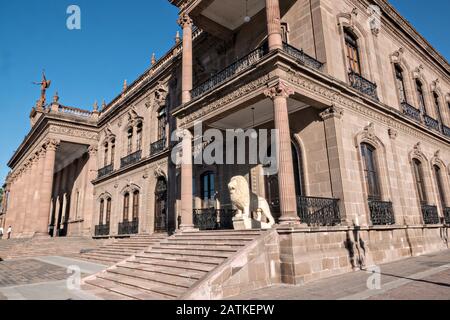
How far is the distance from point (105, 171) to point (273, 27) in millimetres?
19594

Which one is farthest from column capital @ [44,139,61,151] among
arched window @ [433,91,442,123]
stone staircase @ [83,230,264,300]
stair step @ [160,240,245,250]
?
arched window @ [433,91,442,123]

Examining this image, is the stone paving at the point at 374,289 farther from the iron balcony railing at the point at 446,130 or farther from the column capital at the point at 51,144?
the column capital at the point at 51,144

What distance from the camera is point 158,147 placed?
18375 mm

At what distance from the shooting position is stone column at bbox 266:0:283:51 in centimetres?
905

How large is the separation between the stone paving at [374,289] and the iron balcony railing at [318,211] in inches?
64.5

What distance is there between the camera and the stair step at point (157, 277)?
22.2 feet

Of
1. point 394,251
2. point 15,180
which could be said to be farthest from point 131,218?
point 15,180

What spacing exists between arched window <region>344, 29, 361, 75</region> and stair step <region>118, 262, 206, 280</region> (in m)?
10.3

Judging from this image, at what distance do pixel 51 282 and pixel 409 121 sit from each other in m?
16.2

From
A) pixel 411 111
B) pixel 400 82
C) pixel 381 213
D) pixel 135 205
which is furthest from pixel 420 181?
pixel 135 205
